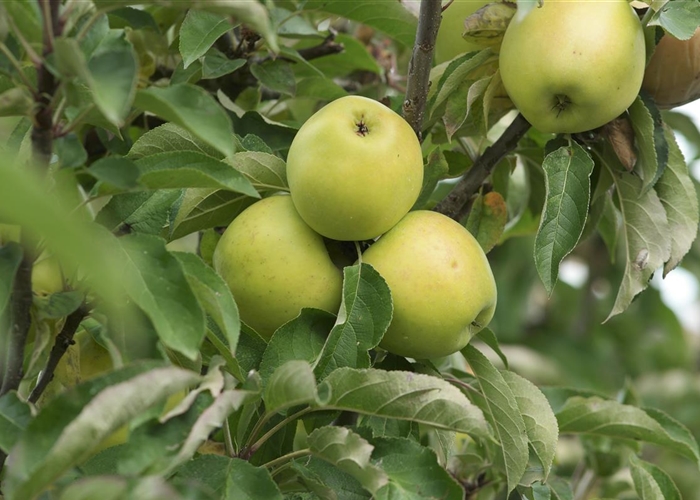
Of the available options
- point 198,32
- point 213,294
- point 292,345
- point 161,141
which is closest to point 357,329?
point 292,345

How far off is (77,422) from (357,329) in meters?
0.36

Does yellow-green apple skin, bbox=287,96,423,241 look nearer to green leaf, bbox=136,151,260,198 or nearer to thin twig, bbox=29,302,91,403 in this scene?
green leaf, bbox=136,151,260,198

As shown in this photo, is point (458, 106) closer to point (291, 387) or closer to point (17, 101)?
point (291, 387)

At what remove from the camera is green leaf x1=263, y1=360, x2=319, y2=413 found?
2.78 ft

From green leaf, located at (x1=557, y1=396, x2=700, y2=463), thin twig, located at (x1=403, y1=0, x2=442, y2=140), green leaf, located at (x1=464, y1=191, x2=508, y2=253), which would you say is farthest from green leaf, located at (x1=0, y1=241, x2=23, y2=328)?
green leaf, located at (x1=557, y1=396, x2=700, y2=463)

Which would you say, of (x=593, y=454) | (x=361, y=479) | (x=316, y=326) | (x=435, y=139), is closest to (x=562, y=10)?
(x=435, y=139)

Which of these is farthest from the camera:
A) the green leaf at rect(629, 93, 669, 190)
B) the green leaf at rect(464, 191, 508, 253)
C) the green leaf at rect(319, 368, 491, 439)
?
the green leaf at rect(464, 191, 508, 253)

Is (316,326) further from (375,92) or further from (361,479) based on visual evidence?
(375,92)

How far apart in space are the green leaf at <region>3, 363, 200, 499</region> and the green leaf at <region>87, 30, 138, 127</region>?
21 cm

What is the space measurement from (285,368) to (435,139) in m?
0.56

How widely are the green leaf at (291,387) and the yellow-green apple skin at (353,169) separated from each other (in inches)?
7.8

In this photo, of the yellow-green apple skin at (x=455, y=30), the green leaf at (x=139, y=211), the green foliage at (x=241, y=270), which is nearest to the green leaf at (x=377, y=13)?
the green foliage at (x=241, y=270)

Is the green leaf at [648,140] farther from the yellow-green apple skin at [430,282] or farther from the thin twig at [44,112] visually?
the thin twig at [44,112]

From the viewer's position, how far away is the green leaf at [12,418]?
789mm
